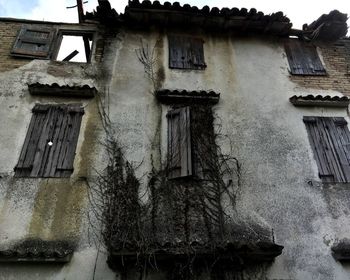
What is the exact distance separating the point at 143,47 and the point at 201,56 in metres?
1.52

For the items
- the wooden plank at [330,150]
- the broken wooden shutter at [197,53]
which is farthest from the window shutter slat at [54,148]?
the wooden plank at [330,150]

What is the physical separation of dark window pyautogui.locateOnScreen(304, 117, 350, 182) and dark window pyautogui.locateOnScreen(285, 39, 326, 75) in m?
1.64

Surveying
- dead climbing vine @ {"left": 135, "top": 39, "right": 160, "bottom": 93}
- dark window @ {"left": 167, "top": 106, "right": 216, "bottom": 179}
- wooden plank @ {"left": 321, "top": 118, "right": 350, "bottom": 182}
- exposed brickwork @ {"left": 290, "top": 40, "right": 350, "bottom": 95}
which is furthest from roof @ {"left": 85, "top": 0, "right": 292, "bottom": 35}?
wooden plank @ {"left": 321, "top": 118, "right": 350, "bottom": 182}

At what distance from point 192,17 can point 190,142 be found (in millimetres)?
3997

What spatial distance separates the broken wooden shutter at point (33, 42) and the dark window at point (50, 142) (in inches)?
68.5

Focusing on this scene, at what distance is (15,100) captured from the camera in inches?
311

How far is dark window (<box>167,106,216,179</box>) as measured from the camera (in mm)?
7016

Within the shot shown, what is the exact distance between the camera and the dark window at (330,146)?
23.9 feet

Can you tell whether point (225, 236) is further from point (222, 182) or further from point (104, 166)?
point (104, 166)

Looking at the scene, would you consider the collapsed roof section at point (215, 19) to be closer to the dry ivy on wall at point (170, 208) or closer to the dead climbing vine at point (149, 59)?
the dead climbing vine at point (149, 59)

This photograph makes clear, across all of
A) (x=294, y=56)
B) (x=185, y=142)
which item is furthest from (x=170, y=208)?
(x=294, y=56)

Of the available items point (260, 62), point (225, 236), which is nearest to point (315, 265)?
point (225, 236)

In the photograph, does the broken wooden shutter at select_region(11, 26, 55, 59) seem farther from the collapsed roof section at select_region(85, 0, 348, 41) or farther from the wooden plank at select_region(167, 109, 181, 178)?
the wooden plank at select_region(167, 109, 181, 178)

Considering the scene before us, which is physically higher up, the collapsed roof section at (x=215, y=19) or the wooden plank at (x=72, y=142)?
the collapsed roof section at (x=215, y=19)
